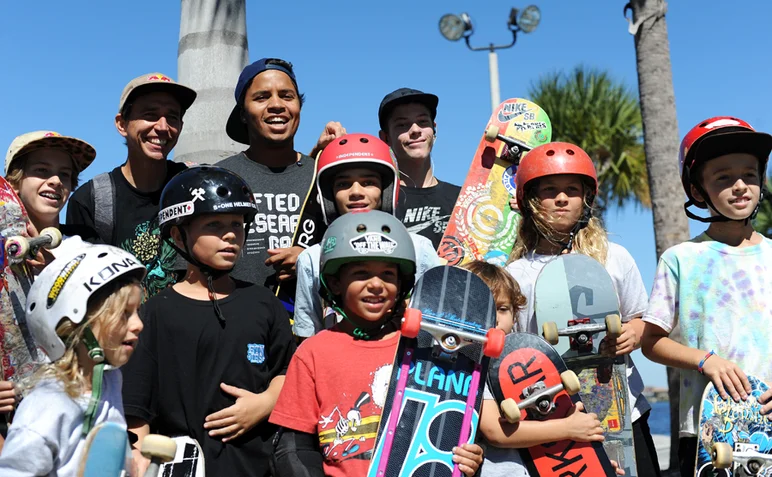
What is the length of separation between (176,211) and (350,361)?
1056mm

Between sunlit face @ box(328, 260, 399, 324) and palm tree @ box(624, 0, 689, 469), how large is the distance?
17.6 ft

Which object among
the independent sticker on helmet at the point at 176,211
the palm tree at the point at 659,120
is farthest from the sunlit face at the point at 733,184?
the palm tree at the point at 659,120

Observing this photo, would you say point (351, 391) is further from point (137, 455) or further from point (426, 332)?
point (137, 455)

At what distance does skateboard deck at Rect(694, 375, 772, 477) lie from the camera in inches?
136

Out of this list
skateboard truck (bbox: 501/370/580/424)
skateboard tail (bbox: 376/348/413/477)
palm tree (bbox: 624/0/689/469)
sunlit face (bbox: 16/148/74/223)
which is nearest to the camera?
skateboard tail (bbox: 376/348/413/477)

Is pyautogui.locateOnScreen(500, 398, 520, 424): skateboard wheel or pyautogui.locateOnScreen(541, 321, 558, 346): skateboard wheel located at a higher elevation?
pyautogui.locateOnScreen(541, 321, 558, 346): skateboard wheel

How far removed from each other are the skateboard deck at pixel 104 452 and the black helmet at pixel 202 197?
46.1 inches

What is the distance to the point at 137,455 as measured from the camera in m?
3.18

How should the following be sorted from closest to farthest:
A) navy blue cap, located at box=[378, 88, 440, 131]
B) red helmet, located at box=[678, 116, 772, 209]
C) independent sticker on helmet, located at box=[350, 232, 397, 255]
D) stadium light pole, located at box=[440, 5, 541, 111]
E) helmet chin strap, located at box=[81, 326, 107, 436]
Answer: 1. helmet chin strap, located at box=[81, 326, 107, 436]
2. independent sticker on helmet, located at box=[350, 232, 397, 255]
3. red helmet, located at box=[678, 116, 772, 209]
4. navy blue cap, located at box=[378, 88, 440, 131]
5. stadium light pole, located at box=[440, 5, 541, 111]

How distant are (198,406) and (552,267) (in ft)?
5.35

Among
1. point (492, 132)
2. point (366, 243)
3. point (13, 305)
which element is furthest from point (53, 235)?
point (492, 132)

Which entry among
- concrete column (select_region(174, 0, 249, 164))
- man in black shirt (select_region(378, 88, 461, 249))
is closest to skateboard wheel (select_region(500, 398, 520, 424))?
man in black shirt (select_region(378, 88, 461, 249))

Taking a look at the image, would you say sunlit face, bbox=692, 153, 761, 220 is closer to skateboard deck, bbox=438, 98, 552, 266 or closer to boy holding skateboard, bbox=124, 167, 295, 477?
skateboard deck, bbox=438, 98, 552, 266

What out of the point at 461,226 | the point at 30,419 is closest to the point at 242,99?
the point at 461,226
